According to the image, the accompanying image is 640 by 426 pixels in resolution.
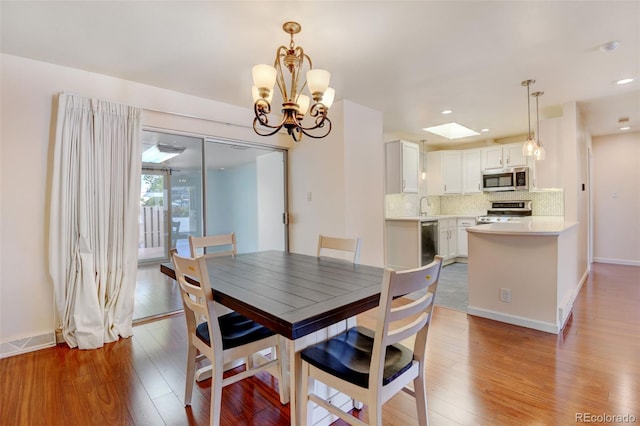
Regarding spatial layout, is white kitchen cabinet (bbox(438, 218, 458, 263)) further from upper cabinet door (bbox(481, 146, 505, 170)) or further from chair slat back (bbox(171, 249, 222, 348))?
chair slat back (bbox(171, 249, 222, 348))

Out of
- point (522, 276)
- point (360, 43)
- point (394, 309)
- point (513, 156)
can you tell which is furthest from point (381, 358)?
point (513, 156)

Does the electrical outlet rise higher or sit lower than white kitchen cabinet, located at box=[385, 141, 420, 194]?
lower

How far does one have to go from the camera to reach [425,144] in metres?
6.46

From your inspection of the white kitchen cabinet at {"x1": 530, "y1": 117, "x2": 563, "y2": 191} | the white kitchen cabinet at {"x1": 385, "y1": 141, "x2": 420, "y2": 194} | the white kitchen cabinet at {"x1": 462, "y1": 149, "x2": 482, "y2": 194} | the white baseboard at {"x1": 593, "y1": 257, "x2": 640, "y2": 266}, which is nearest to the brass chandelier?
the white kitchen cabinet at {"x1": 385, "y1": 141, "x2": 420, "y2": 194}

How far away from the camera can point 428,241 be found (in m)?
5.16

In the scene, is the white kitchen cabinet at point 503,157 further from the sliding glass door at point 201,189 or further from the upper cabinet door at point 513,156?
the sliding glass door at point 201,189

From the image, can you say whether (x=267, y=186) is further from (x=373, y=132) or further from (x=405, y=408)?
(x=405, y=408)

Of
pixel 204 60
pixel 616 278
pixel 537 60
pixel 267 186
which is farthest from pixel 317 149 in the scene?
pixel 616 278

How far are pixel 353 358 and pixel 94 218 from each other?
2.65 m

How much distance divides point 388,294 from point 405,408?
1048 millimetres

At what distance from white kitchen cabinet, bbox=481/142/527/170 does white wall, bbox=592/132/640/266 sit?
1781 millimetres

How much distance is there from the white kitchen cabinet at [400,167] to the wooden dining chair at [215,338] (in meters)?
3.95

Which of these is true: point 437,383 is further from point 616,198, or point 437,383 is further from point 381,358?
point 616,198

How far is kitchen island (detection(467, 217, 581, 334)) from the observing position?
2740mm
